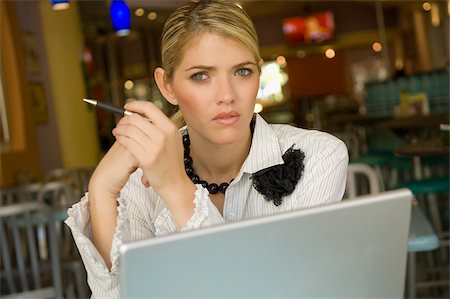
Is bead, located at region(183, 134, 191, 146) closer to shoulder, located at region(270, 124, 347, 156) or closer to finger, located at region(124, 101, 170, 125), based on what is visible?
shoulder, located at region(270, 124, 347, 156)

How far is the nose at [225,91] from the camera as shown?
91 cm

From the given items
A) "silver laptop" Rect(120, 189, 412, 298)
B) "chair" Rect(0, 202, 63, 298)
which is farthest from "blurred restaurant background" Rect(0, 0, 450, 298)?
"silver laptop" Rect(120, 189, 412, 298)

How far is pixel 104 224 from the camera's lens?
96 centimetres

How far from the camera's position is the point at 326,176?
1.01 metres

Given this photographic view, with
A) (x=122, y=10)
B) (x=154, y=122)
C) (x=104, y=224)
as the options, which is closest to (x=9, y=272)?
(x=104, y=224)

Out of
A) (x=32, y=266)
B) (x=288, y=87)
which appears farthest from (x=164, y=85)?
(x=288, y=87)

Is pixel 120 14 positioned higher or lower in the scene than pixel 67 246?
higher

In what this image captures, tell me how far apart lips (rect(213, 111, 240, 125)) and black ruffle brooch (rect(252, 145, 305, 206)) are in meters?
0.14

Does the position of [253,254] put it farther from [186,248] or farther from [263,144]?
[263,144]

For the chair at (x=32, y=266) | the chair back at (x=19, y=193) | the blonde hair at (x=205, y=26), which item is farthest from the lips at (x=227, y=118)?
the chair back at (x=19, y=193)

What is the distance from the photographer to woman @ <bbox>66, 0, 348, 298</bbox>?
824mm

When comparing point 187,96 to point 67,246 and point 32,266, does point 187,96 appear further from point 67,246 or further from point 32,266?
point 67,246

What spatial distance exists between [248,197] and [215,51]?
261mm

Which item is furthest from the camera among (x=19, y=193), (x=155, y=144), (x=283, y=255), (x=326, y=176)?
(x=19, y=193)
